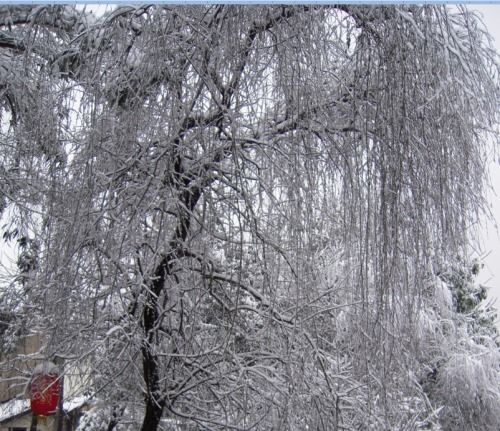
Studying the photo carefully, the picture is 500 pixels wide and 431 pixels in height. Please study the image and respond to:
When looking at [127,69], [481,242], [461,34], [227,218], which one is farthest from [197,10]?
[481,242]

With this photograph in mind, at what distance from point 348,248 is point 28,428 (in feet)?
5.26

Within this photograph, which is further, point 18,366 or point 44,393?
point 18,366

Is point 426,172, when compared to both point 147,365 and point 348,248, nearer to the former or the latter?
point 348,248

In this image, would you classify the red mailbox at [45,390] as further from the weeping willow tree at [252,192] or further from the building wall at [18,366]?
the weeping willow tree at [252,192]

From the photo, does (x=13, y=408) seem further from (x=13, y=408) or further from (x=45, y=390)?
(x=45, y=390)

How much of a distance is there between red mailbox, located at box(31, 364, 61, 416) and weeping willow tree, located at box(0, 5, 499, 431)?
184 millimetres

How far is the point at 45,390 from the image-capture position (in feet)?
6.57

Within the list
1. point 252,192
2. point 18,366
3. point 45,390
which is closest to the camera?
point 252,192

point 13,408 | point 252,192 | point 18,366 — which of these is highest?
point 252,192

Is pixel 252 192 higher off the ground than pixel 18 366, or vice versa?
pixel 252 192

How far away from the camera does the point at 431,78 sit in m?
1.21

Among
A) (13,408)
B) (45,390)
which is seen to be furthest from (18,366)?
(45,390)

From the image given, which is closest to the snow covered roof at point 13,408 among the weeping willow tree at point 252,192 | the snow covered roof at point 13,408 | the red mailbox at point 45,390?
the snow covered roof at point 13,408

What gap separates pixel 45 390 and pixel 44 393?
8cm
